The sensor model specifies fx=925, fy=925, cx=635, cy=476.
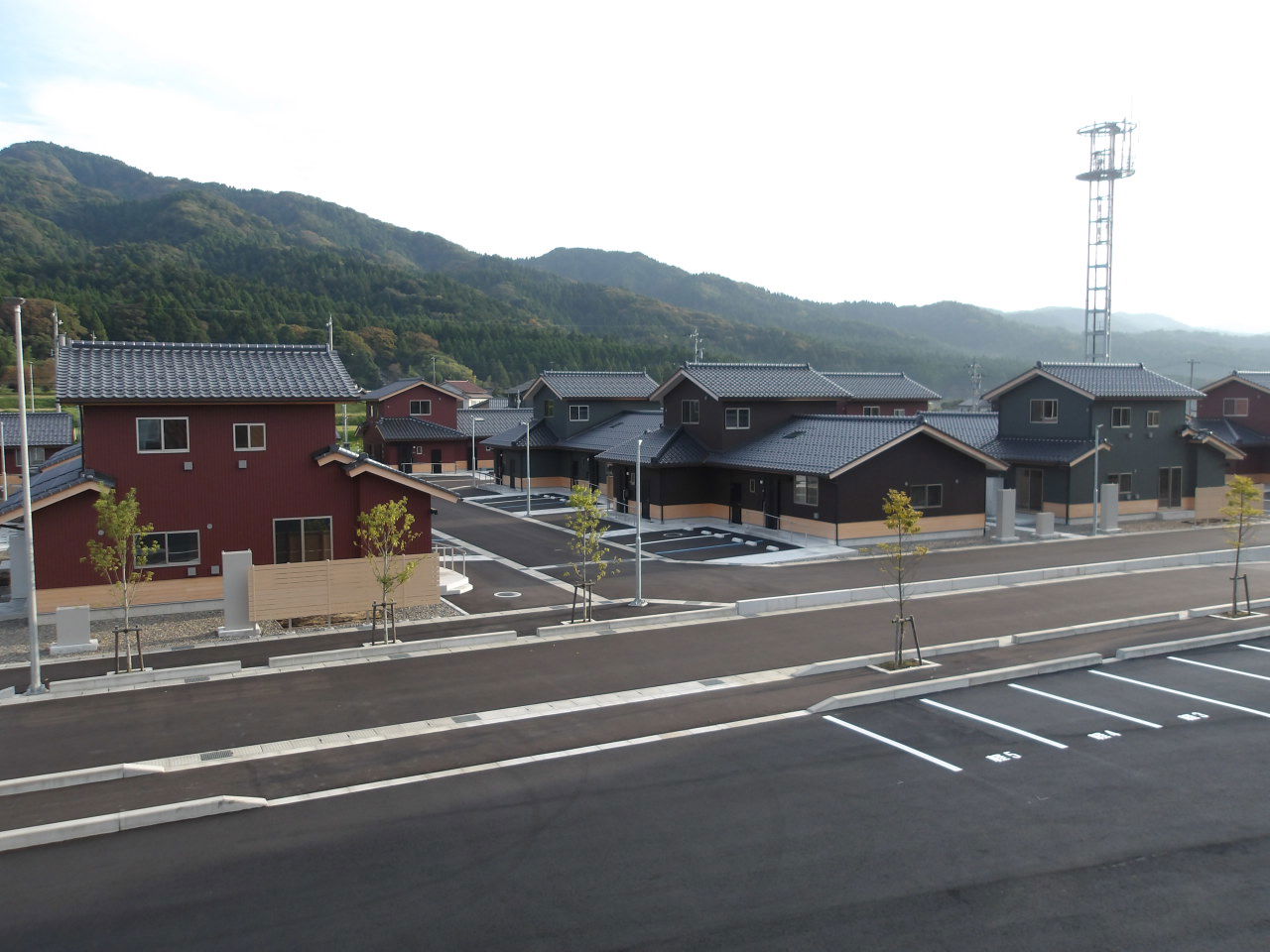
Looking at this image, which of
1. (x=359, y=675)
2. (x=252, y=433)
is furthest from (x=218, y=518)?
(x=359, y=675)

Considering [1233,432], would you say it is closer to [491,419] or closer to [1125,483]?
[1125,483]

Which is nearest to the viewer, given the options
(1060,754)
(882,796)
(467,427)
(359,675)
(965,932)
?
(965,932)

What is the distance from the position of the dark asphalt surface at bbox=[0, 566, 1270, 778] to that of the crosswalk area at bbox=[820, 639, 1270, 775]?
3.54 meters

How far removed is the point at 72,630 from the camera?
20422 mm

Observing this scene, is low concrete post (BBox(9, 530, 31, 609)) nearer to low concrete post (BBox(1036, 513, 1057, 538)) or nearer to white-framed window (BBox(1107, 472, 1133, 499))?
low concrete post (BBox(1036, 513, 1057, 538))

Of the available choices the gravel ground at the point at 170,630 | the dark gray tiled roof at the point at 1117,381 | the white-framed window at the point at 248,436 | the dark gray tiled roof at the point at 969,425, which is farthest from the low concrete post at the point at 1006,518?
the white-framed window at the point at 248,436

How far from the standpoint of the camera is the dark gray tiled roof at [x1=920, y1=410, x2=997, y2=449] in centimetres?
4491

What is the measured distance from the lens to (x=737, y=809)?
12141mm

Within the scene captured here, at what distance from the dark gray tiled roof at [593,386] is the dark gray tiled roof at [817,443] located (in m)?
15.1

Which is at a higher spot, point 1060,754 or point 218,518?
point 218,518

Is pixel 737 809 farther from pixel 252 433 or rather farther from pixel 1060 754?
pixel 252 433

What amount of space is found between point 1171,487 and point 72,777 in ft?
144

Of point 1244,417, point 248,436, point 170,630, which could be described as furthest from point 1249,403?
point 170,630

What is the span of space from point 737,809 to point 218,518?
58.4ft
